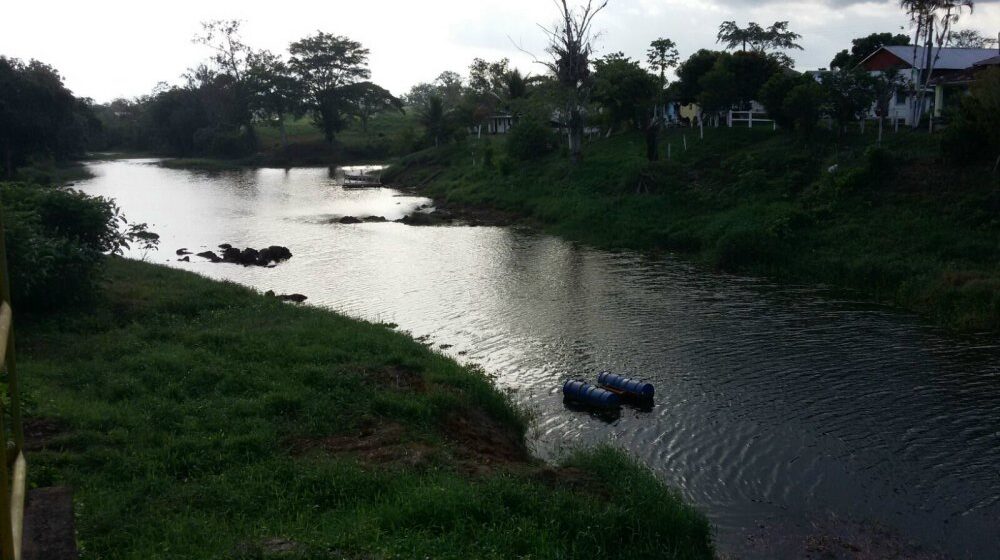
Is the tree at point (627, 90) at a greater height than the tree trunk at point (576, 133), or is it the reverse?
the tree at point (627, 90)

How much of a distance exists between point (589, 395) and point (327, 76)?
90923 millimetres

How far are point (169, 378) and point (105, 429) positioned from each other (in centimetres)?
232

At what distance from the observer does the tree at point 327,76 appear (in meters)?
96.9

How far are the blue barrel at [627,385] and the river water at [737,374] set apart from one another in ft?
1.51

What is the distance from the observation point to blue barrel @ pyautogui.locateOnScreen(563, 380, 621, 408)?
49.1 ft

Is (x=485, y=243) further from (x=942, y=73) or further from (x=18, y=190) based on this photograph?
(x=942, y=73)

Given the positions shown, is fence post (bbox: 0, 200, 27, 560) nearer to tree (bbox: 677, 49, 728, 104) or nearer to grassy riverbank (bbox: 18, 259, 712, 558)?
grassy riverbank (bbox: 18, 259, 712, 558)

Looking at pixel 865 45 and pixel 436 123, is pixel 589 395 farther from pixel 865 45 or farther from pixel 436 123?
pixel 436 123

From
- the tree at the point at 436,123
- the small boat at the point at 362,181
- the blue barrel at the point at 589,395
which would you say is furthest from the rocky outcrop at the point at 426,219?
the blue barrel at the point at 589,395

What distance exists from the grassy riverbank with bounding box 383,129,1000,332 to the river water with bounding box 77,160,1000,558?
175cm

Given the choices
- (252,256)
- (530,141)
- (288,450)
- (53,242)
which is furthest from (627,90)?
(288,450)

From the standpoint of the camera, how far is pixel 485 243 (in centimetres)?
3622

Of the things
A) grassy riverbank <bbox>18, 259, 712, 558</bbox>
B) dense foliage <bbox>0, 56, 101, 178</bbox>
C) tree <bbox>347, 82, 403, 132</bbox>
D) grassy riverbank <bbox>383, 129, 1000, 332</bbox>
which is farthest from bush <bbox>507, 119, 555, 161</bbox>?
tree <bbox>347, 82, 403, 132</bbox>

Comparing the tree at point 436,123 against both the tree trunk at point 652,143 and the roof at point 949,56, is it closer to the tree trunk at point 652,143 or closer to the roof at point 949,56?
the tree trunk at point 652,143
